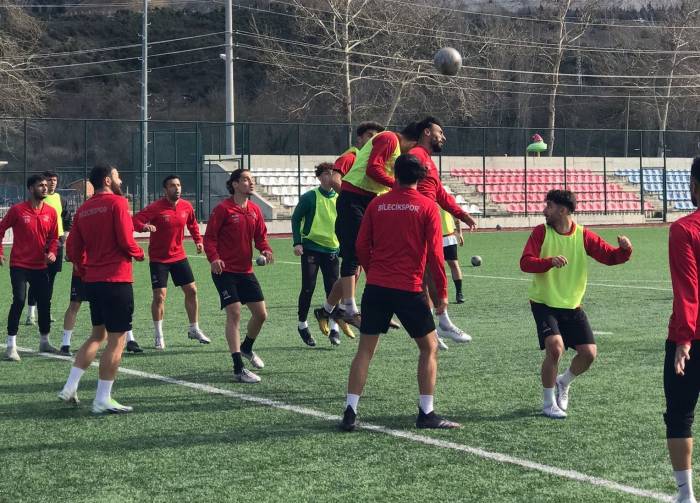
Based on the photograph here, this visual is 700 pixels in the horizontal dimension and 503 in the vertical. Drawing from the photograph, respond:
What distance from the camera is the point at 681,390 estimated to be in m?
5.36

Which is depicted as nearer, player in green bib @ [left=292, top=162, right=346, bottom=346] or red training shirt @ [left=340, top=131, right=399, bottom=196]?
red training shirt @ [left=340, top=131, right=399, bottom=196]

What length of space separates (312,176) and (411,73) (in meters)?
13.9

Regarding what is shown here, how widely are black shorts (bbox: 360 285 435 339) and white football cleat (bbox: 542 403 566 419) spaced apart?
1.11 metres

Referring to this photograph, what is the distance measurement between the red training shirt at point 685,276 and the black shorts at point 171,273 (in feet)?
25.1

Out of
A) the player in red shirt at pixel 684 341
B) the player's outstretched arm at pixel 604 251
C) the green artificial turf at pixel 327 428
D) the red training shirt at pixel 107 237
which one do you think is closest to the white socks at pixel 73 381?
the green artificial turf at pixel 327 428

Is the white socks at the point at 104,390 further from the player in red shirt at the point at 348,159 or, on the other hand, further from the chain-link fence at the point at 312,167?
the chain-link fence at the point at 312,167

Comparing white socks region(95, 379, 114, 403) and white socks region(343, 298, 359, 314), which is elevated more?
white socks region(343, 298, 359, 314)

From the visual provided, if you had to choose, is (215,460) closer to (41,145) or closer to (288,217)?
(288,217)

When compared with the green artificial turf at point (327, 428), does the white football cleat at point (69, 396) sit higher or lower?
higher

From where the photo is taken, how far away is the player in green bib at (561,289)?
7953mm

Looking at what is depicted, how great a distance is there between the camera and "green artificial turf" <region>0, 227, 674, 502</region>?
20.1 ft

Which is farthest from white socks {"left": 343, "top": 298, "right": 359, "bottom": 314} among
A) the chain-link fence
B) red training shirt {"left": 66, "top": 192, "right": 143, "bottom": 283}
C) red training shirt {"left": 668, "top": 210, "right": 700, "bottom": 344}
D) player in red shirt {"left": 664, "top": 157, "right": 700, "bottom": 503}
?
the chain-link fence

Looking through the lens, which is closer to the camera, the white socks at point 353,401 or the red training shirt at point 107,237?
the white socks at point 353,401

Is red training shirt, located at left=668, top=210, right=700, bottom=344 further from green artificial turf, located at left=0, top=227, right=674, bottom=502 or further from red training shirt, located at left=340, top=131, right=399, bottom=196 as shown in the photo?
red training shirt, located at left=340, top=131, right=399, bottom=196
